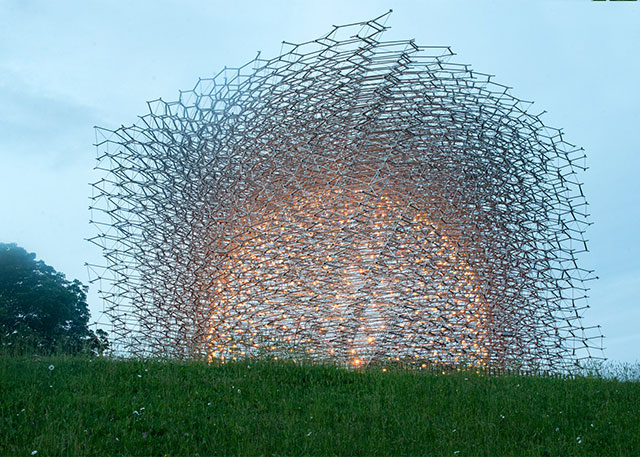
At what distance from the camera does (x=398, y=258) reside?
1177 centimetres

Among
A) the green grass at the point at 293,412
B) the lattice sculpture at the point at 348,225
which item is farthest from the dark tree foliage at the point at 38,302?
the green grass at the point at 293,412

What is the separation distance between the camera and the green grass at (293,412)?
6125mm

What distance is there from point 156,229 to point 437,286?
899 cm

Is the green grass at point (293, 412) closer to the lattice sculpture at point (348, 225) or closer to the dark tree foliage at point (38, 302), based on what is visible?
the lattice sculpture at point (348, 225)

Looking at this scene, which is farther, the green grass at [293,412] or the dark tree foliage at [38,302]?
the dark tree foliage at [38,302]

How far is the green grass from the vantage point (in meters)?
6.12

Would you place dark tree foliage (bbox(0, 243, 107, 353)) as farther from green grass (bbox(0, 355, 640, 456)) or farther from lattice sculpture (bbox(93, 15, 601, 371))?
green grass (bbox(0, 355, 640, 456))

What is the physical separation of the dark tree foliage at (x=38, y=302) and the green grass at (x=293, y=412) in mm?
13487

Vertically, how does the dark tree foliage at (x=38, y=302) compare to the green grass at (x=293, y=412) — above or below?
above

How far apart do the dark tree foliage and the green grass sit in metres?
13.5

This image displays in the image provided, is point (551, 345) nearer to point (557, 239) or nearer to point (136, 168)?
point (557, 239)

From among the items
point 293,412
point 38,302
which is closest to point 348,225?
point 293,412

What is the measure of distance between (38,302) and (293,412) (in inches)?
709

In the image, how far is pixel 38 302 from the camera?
21.9m
